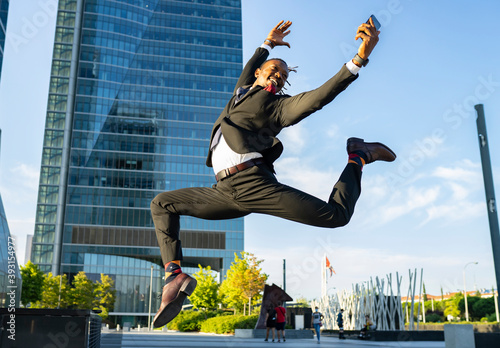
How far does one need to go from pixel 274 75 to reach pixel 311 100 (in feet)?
2.04

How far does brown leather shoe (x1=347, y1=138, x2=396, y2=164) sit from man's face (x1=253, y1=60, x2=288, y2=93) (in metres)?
0.94

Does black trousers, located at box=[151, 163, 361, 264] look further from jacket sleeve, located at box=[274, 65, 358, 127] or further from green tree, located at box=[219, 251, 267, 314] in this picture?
green tree, located at box=[219, 251, 267, 314]

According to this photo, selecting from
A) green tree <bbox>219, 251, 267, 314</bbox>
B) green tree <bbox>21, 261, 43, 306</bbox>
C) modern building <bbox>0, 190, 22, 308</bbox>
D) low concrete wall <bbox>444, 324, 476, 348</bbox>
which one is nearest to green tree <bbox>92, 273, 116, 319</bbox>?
green tree <bbox>21, 261, 43, 306</bbox>

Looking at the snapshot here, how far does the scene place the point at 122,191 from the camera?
8862 centimetres

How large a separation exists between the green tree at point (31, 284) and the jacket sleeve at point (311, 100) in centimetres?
5267

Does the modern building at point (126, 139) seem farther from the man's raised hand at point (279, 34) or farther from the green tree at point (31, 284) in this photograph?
the man's raised hand at point (279, 34)

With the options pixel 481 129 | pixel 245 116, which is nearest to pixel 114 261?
pixel 481 129

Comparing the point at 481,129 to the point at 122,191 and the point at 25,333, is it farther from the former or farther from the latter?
the point at 122,191

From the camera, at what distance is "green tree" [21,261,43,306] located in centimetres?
4978

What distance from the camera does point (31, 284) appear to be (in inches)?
1978

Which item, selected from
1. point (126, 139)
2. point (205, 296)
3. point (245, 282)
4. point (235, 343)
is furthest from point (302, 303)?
point (235, 343)

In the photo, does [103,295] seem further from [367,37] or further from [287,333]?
[367,37]

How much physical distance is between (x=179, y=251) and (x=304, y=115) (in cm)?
150

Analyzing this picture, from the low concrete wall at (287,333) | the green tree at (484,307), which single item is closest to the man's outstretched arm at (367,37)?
the low concrete wall at (287,333)
